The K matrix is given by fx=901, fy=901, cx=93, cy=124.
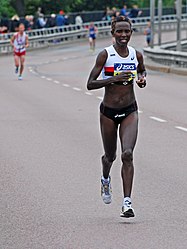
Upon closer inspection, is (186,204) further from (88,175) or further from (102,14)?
(102,14)

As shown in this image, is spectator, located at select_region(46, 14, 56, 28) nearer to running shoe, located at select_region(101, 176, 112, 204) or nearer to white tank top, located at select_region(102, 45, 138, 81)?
running shoe, located at select_region(101, 176, 112, 204)

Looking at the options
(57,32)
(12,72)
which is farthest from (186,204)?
(57,32)

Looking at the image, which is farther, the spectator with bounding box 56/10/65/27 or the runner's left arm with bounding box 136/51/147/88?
the spectator with bounding box 56/10/65/27

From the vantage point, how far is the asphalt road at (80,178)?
289 inches

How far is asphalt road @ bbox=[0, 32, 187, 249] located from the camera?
Answer: 7.34 metres

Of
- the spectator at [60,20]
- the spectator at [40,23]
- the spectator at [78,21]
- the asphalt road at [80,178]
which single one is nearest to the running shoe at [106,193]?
the asphalt road at [80,178]

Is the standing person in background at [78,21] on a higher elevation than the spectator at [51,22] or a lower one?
lower

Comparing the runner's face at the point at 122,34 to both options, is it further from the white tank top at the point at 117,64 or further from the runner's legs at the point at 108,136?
the runner's legs at the point at 108,136

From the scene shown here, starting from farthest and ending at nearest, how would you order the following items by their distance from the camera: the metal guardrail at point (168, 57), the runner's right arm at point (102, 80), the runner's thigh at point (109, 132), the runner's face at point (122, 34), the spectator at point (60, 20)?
the spectator at point (60, 20) < the metal guardrail at point (168, 57) < the runner's thigh at point (109, 132) < the runner's face at point (122, 34) < the runner's right arm at point (102, 80)

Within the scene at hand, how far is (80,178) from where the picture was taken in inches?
408

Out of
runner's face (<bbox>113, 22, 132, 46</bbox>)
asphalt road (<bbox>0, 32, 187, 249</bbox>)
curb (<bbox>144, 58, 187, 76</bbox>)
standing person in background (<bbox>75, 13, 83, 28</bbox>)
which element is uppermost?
runner's face (<bbox>113, 22, 132, 46</bbox>)

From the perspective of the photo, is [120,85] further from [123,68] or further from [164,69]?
[164,69]

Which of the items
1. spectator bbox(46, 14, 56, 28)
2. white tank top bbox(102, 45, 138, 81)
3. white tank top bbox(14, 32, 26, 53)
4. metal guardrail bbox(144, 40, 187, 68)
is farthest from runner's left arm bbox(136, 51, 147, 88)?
spectator bbox(46, 14, 56, 28)

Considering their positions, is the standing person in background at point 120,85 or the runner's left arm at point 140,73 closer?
the standing person in background at point 120,85
